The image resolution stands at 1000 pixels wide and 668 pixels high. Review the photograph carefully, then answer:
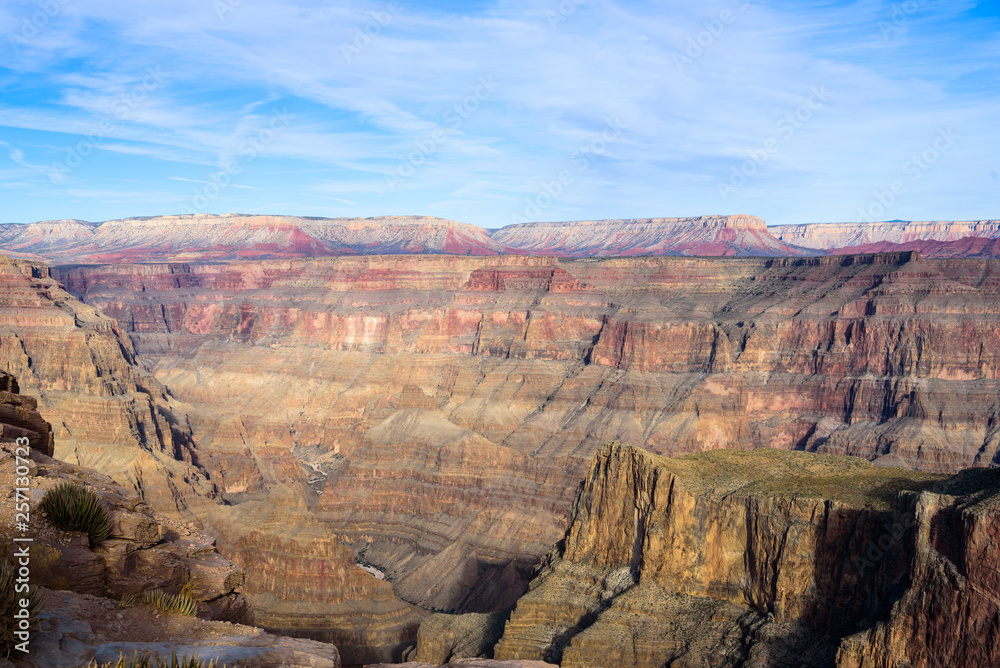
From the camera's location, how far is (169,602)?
66.1 feet

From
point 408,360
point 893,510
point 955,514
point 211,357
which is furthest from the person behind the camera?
point 211,357

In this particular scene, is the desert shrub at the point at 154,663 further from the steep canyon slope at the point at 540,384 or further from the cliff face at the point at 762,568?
the steep canyon slope at the point at 540,384

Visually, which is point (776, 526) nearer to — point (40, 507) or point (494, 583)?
point (40, 507)

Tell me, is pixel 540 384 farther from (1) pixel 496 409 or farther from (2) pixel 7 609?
(2) pixel 7 609

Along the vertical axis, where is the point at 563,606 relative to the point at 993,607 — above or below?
below

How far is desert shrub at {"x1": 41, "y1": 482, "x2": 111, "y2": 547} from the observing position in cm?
1978

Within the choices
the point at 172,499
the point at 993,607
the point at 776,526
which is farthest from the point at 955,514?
the point at 172,499

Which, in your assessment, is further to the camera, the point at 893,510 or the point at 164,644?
the point at 893,510

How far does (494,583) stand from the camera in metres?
75.4

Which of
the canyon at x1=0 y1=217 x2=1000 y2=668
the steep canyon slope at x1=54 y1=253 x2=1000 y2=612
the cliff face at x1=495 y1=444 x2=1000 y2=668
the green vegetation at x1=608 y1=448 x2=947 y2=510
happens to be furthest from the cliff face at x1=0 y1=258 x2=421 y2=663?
the green vegetation at x1=608 y1=448 x2=947 y2=510

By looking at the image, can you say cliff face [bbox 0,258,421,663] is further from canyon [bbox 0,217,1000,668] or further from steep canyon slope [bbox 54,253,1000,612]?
steep canyon slope [bbox 54,253,1000,612]

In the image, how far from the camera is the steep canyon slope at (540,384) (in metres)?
101

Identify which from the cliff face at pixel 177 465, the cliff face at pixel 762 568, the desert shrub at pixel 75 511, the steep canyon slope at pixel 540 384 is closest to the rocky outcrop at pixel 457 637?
the cliff face at pixel 762 568

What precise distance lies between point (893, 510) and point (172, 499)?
71.2 metres
